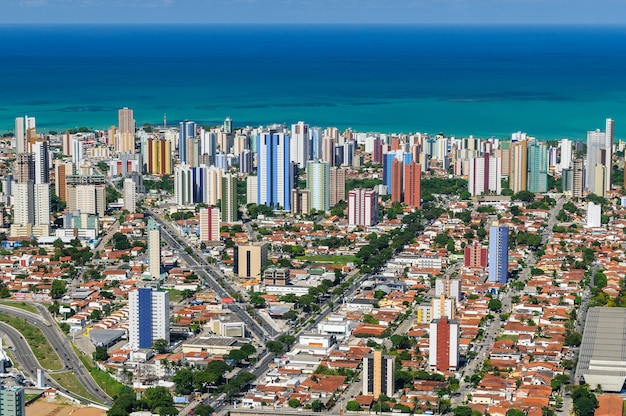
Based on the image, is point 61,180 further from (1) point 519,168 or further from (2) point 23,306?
(1) point 519,168

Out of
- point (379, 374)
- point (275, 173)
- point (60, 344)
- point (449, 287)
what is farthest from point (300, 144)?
point (379, 374)

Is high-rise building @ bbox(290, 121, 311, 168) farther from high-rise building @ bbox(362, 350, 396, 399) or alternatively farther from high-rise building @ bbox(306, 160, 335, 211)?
high-rise building @ bbox(362, 350, 396, 399)

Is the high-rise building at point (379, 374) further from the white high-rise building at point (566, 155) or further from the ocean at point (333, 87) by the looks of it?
the ocean at point (333, 87)

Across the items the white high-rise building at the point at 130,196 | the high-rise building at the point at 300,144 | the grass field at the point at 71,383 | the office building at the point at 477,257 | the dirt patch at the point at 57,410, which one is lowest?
the dirt patch at the point at 57,410

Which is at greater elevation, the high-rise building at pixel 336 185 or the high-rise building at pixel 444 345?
the high-rise building at pixel 336 185

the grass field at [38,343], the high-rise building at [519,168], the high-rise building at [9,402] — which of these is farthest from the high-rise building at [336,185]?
the high-rise building at [9,402]

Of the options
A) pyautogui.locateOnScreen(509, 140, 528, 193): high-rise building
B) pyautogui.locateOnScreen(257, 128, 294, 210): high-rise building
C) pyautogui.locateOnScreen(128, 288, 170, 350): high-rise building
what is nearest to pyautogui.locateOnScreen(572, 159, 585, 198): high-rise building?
pyautogui.locateOnScreen(509, 140, 528, 193): high-rise building
